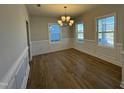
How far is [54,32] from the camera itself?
8609 millimetres

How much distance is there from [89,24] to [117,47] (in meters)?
→ 2.63

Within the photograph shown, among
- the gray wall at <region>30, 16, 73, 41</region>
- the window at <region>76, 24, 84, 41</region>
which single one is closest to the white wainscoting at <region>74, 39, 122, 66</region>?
the window at <region>76, 24, 84, 41</region>

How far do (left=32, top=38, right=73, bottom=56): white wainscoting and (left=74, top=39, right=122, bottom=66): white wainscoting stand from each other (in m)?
1.27

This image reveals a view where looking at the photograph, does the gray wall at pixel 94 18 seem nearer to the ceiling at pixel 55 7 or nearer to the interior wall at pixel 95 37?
the interior wall at pixel 95 37

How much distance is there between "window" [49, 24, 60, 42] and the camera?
27.4 ft

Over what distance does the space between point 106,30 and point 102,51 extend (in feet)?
3.25

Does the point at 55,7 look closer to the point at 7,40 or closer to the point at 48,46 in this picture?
the point at 48,46

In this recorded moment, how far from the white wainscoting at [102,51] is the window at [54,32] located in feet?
5.56

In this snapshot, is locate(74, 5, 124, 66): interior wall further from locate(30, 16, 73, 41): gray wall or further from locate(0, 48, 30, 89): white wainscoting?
locate(0, 48, 30, 89): white wainscoting

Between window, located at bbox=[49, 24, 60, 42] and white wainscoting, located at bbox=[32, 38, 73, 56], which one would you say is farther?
window, located at bbox=[49, 24, 60, 42]
